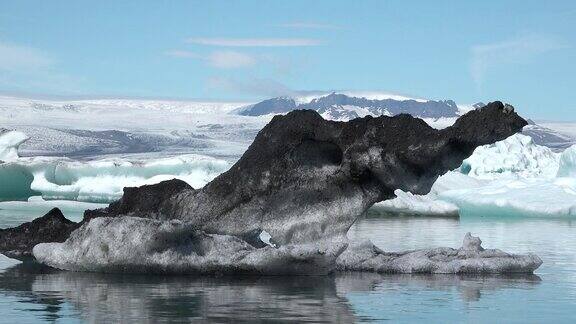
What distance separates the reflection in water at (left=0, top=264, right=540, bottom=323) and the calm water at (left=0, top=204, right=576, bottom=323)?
0.01 meters

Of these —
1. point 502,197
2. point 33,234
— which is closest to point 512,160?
point 502,197

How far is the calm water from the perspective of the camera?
37.6 feet

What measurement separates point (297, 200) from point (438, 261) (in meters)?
2.42

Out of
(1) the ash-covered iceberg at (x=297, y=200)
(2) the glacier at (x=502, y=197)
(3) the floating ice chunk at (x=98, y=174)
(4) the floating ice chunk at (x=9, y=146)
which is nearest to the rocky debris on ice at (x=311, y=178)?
(1) the ash-covered iceberg at (x=297, y=200)

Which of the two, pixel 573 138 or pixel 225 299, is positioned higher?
pixel 573 138

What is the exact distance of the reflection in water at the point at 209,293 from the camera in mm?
11469

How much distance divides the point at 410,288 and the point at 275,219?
3.03 meters

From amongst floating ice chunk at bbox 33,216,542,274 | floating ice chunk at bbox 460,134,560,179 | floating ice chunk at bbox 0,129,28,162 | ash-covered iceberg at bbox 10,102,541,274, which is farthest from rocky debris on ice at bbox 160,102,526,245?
floating ice chunk at bbox 460,134,560,179

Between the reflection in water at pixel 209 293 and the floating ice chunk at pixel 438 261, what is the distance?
49 centimetres

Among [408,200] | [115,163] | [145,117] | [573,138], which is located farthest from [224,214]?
[573,138]

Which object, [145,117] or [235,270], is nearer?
[235,270]

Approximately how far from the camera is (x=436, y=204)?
49.4 meters

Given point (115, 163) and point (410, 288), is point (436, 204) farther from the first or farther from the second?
point (410, 288)

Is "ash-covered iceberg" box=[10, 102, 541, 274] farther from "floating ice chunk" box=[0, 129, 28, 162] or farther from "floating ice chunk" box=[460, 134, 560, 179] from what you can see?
"floating ice chunk" box=[460, 134, 560, 179]
